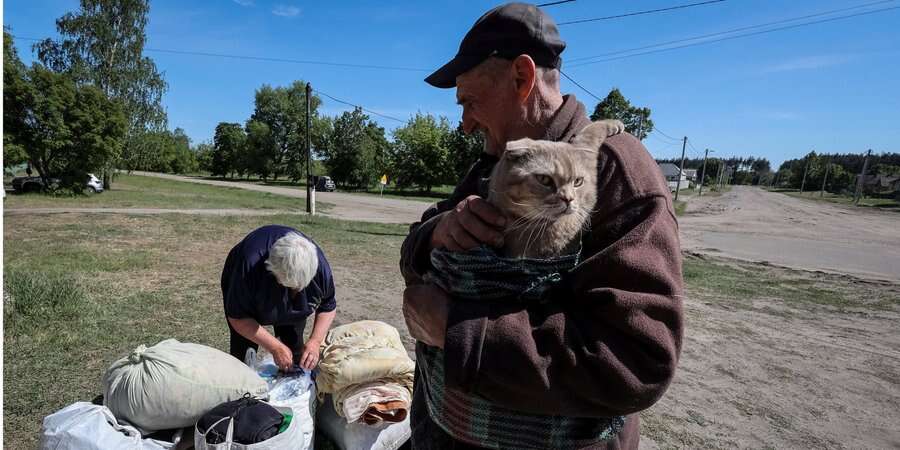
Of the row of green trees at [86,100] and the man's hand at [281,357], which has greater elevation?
the row of green trees at [86,100]

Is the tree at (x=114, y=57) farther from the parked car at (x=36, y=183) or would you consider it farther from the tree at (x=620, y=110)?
the tree at (x=620, y=110)

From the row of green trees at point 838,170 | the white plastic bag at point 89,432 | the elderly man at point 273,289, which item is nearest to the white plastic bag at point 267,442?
the white plastic bag at point 89,432

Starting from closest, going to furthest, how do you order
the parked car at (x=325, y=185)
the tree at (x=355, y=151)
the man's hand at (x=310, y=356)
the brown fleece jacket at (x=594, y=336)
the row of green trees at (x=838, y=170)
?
1. the brown fleece jacket at (x=594, y=336)
2. the man's hand at (x=310, y=356)
3. the parked car at (x=325, y=185)
4. the tree at (x=355, y=151)
5. the row of green trees at (x=838, y=170)

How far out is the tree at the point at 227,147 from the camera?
66.3 metres

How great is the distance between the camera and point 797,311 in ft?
27.6

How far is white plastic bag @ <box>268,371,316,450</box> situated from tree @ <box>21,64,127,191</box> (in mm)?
26130

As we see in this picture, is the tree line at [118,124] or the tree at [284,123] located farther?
the tree at [284,123]

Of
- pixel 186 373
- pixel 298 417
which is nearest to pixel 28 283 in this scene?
pixel 186 373

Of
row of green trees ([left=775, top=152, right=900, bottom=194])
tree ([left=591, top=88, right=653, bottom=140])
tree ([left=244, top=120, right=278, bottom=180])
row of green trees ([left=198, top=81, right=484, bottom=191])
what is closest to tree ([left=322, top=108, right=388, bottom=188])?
row of green trees ([left=198, top=81, right=484, bottom=191])

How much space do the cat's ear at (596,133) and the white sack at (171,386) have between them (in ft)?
9.45

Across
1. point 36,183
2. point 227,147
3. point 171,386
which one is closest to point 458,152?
point 36,183

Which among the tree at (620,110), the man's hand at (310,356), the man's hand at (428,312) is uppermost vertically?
the tree at (620,110)

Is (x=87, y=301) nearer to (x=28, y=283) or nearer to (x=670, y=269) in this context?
(x=28, y=283)

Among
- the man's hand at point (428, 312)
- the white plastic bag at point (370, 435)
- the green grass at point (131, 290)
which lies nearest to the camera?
the man's hand at point (428, 312)
